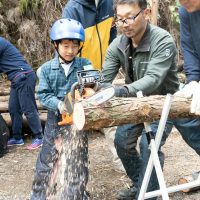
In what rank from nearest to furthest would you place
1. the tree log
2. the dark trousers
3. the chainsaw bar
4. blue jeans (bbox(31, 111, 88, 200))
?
the chainsaw bar → the tree log → blue jeans (bbox(31, 111, 88, 200)) → the dark trousers

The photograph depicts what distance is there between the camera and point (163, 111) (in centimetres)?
292

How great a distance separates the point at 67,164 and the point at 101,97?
1.16 metres

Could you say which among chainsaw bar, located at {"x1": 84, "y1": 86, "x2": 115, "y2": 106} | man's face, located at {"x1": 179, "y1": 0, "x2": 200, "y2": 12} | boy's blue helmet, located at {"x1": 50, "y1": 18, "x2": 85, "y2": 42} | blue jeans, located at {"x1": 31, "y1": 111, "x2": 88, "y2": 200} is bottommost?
blue jeans, located at {"x1": 31, "y1": 111, "x2": 88, "y2": 200}

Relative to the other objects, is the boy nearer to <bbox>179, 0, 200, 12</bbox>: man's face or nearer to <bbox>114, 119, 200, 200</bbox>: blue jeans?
<bbox>114, 119, 200, 200</bbox>: blue jeans

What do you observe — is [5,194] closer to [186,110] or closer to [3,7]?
[186,110]

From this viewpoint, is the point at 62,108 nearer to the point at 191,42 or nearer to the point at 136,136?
the point at 136,136

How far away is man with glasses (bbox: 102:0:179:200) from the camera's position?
3.44 m

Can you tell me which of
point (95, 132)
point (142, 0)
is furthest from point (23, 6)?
point (142, 0)

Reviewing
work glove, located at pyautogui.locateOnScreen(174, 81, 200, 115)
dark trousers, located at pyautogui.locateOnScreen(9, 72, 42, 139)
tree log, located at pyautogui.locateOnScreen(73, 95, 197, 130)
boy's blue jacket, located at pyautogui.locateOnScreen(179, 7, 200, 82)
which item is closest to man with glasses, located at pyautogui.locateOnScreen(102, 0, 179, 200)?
boy's blue jacket, located at pyautogui.locateOnScreen(179, 7, 200, 82)

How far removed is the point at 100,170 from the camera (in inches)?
199

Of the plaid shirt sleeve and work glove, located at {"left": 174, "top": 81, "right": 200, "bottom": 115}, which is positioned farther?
the plaid shirt sleeve

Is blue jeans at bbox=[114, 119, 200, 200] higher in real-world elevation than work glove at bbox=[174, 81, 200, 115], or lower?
lower

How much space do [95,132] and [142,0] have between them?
3254 mm

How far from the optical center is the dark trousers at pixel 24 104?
5.84 metres
